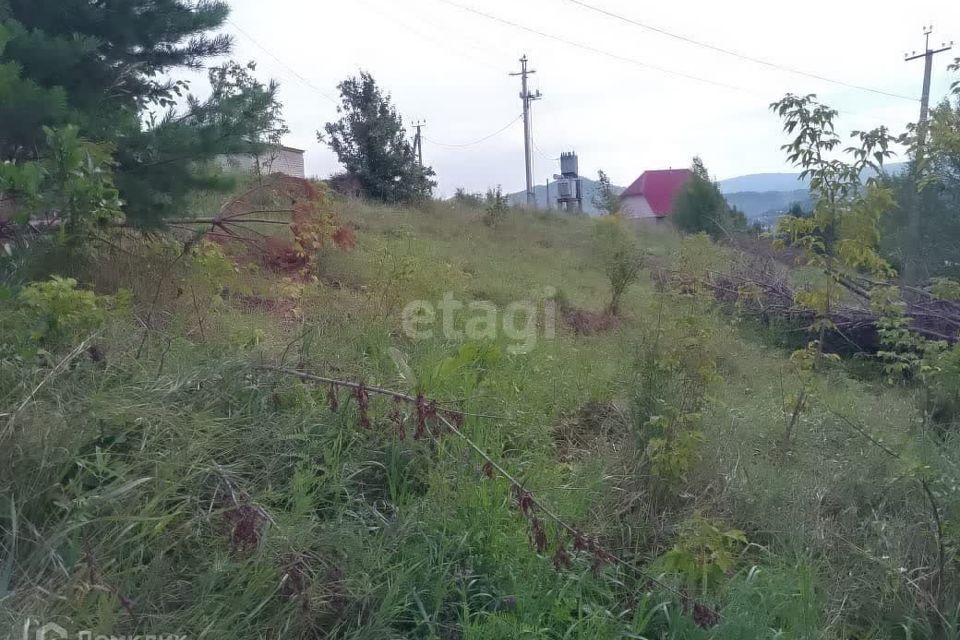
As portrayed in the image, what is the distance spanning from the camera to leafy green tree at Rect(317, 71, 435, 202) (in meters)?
15.8

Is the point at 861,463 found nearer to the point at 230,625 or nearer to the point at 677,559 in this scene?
the point at 677,559

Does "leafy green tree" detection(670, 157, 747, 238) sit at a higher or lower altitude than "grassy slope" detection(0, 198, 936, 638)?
higher

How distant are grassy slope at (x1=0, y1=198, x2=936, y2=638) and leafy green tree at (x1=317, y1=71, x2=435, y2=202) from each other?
1168cm

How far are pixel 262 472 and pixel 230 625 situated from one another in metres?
0.78

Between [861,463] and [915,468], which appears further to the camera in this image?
[861,463]

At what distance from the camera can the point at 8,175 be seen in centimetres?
287

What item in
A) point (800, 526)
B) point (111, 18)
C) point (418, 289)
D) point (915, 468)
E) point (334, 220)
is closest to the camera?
point (915, 468)

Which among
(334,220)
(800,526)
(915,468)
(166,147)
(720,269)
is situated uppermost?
(166,147)

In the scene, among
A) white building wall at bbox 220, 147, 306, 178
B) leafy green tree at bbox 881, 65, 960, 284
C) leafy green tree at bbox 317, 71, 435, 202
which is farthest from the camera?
leafy green tree at bbox 317, 71, 435, 202

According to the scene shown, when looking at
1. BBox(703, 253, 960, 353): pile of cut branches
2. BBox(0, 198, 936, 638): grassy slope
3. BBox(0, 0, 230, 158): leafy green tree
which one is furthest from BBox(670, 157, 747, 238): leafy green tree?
BBox(0, 0, 230, 158): leafy green tree

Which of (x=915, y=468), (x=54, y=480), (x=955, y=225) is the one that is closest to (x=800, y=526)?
(x=915, y=468)

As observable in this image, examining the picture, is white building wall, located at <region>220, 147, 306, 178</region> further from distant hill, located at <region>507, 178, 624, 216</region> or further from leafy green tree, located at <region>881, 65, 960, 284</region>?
leafy green tree, located at <region>881, 65, 960, 284</region>

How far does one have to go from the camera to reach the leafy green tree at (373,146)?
1579cm

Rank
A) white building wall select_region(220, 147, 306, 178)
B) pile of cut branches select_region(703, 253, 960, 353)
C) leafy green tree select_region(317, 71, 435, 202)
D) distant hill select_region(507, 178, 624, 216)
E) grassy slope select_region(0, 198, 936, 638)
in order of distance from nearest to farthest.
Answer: grassy slope select_region(0, 198, 936, 638)
white building wall select_region(220, 147, 306, 178)
pile of cut branches select_region(703, 253, 960, 353)
leafy green tree select_region(317, 71, 435, 202)
distant hill select_region(507, 178, 624, 216)
